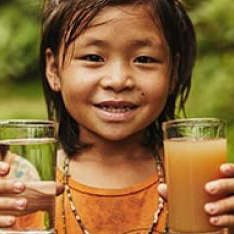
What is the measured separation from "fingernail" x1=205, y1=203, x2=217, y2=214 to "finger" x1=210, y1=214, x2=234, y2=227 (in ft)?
0.07

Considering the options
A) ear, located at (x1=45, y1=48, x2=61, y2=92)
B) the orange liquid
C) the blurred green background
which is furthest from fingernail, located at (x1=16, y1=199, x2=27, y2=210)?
the blurred green background

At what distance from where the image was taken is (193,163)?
240 centimetres

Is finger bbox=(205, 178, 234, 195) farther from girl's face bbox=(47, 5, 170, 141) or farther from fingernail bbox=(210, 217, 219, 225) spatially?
girl's face bbox=(47, 5, 170, 141)

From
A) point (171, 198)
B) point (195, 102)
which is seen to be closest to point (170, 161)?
point (171, 198)

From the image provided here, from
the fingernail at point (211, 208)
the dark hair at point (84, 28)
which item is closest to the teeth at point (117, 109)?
the dark hair at point (84, 28)

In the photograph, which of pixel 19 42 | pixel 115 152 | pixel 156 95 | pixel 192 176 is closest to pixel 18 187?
pixel 192 176

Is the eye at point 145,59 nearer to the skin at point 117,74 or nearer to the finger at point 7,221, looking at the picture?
the skin at point 117,74

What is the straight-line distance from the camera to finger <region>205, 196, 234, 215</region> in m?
2.41

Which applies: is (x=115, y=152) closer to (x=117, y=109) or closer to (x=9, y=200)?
(x=117, y=109)

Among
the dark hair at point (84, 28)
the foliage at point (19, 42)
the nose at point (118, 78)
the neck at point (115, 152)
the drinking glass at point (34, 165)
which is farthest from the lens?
the foliage at point (19, 42)

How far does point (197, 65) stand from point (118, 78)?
15.1 feet

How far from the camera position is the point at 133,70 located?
2.97m

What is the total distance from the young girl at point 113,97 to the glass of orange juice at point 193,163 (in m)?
0.56

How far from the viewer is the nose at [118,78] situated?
9.57 feet
